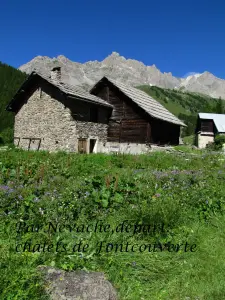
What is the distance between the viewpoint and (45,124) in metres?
25.3

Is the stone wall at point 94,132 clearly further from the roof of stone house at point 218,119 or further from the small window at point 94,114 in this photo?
the roof of stone house at point 218,119

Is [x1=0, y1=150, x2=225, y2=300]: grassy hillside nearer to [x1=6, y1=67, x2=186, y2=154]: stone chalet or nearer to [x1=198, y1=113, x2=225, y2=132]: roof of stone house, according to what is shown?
[x1=6, y1=67, x2=186, y2=154]: stone chalet

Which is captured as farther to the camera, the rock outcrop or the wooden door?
the wooden door

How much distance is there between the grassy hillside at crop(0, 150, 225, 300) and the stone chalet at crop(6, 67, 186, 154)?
16.7m

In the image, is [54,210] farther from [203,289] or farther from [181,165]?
[181,165]

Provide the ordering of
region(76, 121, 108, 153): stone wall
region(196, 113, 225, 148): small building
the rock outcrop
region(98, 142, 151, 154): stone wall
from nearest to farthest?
the rock outcrop < region(76, 121, 108, 153): stone wall < region(98, 142, 151, 154): stone wall < region(196, 113, 225, 148): small building

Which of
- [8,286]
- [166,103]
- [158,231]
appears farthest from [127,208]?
[166,103]

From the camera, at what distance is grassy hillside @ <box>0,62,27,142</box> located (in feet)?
169

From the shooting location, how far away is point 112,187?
6871mm

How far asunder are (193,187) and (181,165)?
305 inches

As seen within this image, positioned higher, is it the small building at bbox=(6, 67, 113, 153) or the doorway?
the small building at bbox=(6, 67, 113, 153)

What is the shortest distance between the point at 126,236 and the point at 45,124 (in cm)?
2149

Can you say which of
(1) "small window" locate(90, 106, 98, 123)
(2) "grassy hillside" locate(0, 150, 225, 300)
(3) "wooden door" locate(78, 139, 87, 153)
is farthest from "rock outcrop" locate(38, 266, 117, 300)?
(1) "small window" locate(90, 106, 98, 123)

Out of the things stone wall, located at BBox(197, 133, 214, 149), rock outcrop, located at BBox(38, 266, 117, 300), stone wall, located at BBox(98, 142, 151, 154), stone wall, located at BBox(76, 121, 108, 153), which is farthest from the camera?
stone wall, located at BBox(197, 133, 214, 149)
